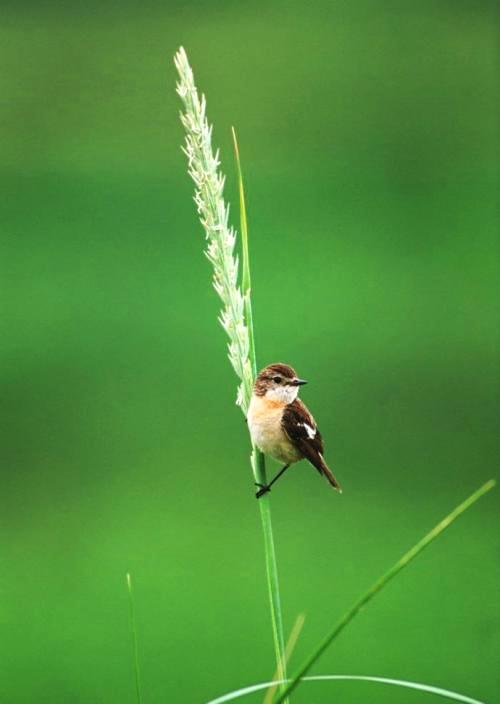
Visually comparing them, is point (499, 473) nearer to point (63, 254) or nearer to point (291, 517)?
point (291, 517)

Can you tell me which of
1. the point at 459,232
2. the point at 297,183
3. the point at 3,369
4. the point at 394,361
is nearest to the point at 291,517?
the point at 394,361

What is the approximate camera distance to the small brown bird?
7.34 feet

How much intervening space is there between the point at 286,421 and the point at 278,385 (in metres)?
0.11

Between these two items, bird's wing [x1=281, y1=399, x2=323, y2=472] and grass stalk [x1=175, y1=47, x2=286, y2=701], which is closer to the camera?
grass stalk [x1=175, y1=47, x2=286, y2=701]

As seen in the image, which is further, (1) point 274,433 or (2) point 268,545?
(1) point 274,433

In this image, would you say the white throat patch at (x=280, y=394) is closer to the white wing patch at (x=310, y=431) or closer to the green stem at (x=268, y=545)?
the white wing patch at (x=310, y=431)

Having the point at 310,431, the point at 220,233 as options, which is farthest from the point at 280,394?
the point at 220,233

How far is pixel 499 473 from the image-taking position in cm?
761

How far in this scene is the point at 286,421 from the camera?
89.5 inches

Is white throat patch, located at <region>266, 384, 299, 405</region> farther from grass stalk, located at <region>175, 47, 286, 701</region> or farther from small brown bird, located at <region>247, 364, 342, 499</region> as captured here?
grass stalk, located at <region>175, 47, 286, 701</region>

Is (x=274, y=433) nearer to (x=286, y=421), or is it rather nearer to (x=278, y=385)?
(x=286, y=421)

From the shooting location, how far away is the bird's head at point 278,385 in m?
2.32

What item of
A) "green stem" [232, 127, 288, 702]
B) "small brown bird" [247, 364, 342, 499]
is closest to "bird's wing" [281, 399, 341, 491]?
"small brown bird" [247, 364, 342, 499]

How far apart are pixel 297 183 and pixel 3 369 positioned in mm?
5046
